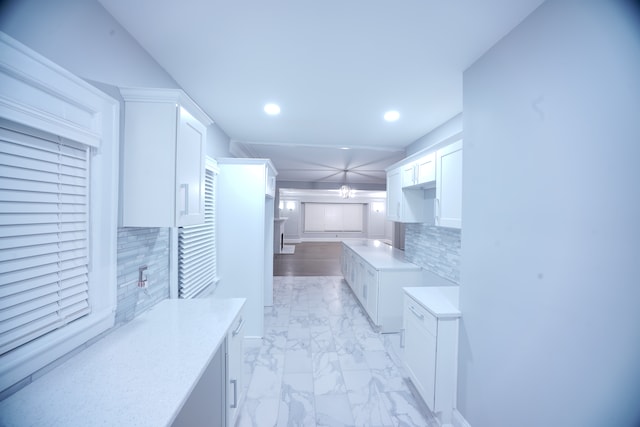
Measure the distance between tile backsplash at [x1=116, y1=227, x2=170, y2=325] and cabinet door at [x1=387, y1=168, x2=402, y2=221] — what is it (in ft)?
8.77

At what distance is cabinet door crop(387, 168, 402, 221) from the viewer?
128 inches

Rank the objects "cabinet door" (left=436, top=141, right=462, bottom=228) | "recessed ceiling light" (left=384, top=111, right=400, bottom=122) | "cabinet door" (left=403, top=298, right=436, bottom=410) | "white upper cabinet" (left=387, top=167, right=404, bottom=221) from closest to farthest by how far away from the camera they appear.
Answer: "cabinet door" (left=403, top=298, right=436, bottom=410) < "cabinet door" (left=436, top=141, right=462, bottom=228) < "recessed ceiling light" (left=384, top=111, right=400, bottom=122) < "white upper cabinet" (left=387, top=167, right=404, bottom=221)

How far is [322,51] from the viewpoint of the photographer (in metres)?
1.55

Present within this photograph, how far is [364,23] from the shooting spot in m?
1.31

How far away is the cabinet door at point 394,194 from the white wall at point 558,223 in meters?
1.61

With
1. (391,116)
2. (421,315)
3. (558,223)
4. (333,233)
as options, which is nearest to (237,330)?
(421,315)

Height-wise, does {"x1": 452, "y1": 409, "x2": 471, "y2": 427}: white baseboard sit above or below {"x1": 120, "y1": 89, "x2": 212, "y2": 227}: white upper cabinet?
below

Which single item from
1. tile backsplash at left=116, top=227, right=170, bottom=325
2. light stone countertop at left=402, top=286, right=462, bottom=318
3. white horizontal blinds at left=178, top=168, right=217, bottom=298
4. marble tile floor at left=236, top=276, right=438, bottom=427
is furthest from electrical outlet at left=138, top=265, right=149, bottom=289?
light stone countertop at left=402, top=286, right=462, bottom=318

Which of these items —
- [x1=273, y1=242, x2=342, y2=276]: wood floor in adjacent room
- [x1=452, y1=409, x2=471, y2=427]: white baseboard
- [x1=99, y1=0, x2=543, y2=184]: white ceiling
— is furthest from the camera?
[x1=273, y1=242, x2=342, y2=276]: wood floor in adjacent room

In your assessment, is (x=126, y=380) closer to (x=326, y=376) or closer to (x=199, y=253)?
(x=199, y=253)

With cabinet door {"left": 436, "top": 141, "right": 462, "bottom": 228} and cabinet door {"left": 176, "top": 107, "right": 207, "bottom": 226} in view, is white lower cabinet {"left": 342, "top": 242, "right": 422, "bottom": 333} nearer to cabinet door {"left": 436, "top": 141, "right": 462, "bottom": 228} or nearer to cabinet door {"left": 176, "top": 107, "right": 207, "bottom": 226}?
cabinet door {"left": 436, "top": 141, "right": 462, "bottom": 228}

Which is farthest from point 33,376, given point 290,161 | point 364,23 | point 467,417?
point 290,161

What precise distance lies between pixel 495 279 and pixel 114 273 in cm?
219

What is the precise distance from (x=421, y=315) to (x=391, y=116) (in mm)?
1964
